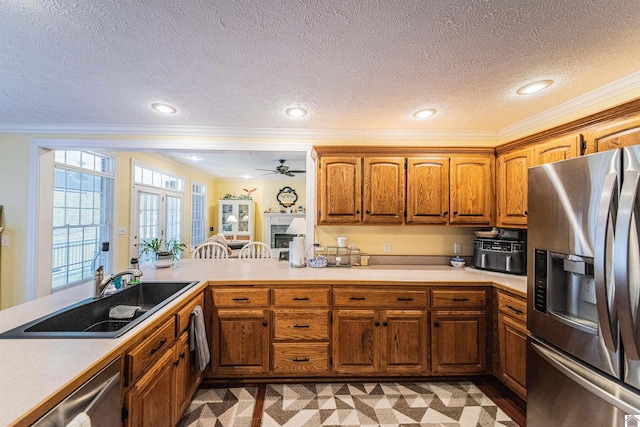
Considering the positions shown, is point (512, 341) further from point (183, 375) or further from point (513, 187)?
point (183, 375)

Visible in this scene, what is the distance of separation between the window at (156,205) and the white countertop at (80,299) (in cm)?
231

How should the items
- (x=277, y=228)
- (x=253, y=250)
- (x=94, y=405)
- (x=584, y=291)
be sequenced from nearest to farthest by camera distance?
(x=94, y=405) → (x=584, y=291) → (x=253, y=250) → (x=277, y=228)

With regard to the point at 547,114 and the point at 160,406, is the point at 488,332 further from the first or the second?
the point at 160,406

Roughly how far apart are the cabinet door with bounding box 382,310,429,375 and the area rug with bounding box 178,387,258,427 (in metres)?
1.11

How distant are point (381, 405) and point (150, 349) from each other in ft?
5.41

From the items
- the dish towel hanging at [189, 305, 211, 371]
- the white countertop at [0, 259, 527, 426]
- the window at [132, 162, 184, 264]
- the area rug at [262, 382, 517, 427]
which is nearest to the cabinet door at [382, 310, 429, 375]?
the area rug at [262, 382, 517, 427]

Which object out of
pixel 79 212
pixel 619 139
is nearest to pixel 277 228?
pixel 79 212

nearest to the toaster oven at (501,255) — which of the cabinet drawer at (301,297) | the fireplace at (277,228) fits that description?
the cabinet drawer at (301,297)

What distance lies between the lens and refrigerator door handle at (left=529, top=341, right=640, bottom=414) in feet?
3.63

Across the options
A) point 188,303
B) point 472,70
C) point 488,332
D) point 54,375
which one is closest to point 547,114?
point 472,70

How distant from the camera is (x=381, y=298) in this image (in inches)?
89.4

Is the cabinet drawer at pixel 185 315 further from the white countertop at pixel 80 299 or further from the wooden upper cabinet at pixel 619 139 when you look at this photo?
the wooden upper cabinet at pixel 619 139

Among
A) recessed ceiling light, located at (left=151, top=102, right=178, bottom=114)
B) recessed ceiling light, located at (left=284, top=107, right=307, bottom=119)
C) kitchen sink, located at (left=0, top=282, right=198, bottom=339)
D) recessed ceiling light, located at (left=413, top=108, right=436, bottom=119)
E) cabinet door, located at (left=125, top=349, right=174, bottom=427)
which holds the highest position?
recessed ceiling light, located at (left=284, top=107, right=307, bottom=119)

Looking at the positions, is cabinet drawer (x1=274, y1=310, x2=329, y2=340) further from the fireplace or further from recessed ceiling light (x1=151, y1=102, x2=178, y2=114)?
the fireplace
